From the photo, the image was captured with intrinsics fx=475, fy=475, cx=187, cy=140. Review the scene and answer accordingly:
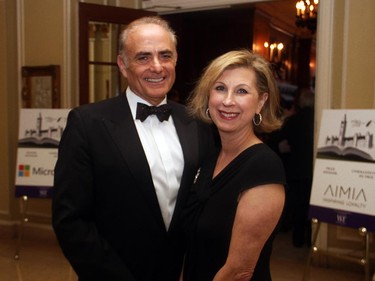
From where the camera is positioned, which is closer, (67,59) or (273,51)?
(67,59)

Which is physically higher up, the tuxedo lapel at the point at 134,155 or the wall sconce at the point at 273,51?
the wall sconce at the point at 273,51

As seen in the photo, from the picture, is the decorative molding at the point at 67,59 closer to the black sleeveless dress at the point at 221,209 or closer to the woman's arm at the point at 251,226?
the black sleeveless dress at the point at 221,209

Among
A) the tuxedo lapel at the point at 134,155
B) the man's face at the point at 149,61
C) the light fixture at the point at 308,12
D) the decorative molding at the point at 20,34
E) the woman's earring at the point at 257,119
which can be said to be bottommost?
the tuxedo lapel at the point at 134,155

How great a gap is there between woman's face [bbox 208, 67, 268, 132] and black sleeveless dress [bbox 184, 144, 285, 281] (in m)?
0.11

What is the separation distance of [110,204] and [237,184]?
1.61ft

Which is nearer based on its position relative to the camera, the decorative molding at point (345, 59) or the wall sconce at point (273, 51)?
the decorative molding at point (345, 59)

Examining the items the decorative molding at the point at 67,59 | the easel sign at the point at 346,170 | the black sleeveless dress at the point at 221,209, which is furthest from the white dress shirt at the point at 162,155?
the decorative molding at the point at 67,59

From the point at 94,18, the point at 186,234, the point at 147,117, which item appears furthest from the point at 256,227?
the point at 94,18

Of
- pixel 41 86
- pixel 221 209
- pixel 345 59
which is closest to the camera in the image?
pixel 221 209

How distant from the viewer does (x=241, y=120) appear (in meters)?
1.73

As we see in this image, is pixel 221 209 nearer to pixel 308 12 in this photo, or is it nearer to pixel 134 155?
pixel 134 155

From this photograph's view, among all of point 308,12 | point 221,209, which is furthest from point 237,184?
point 308,12

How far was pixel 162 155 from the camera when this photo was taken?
1.92 m

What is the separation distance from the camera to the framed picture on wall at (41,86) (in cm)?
491
